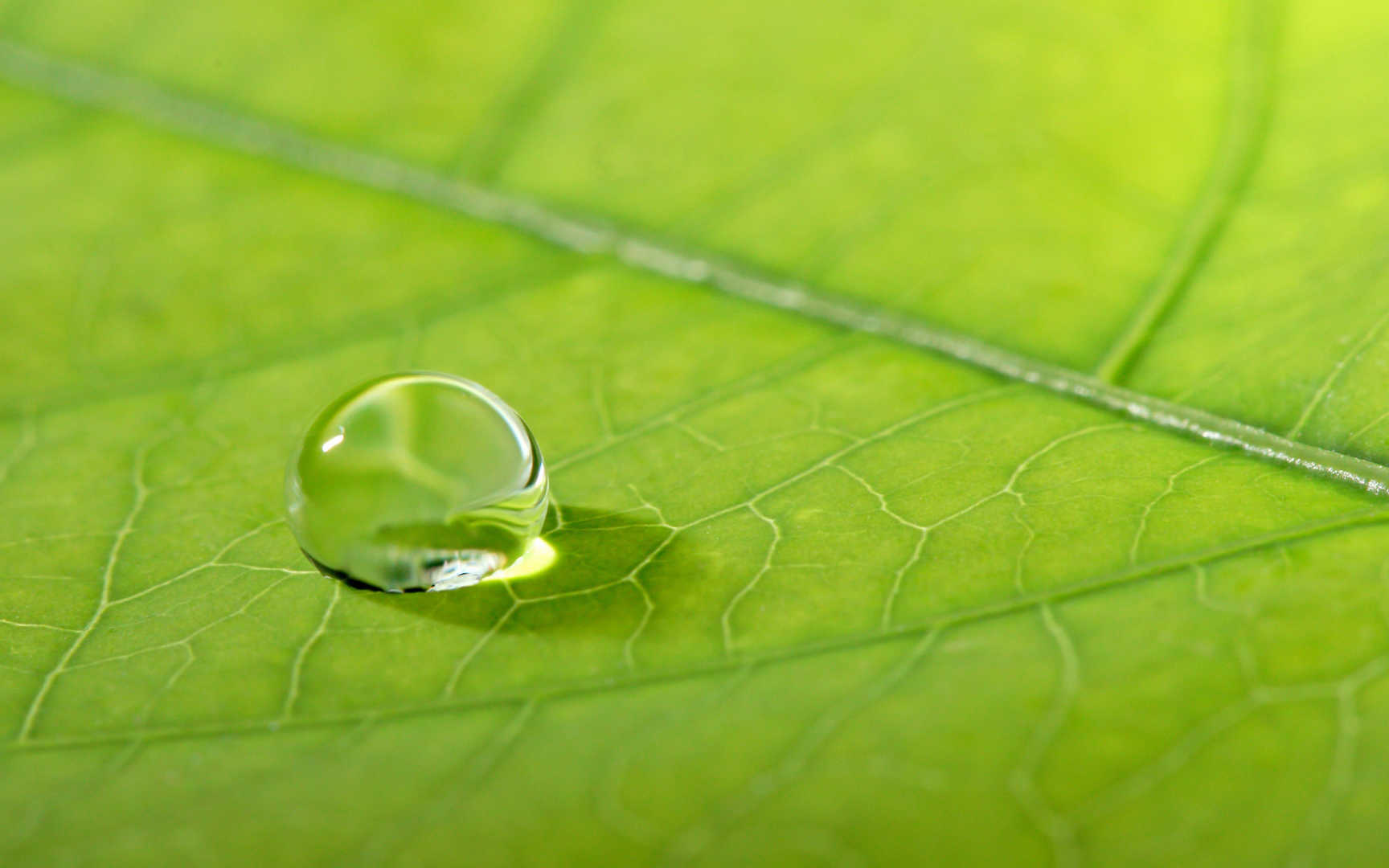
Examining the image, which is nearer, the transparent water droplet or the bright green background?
the bright green background

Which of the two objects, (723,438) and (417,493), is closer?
(417,493)

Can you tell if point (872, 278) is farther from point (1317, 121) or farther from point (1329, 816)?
point (1329, 816)

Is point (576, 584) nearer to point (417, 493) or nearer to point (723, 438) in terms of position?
point (417, 493)

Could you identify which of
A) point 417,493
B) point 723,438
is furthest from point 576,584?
point 723,438

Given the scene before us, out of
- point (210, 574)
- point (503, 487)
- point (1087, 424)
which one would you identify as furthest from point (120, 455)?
point (1087, 424)
